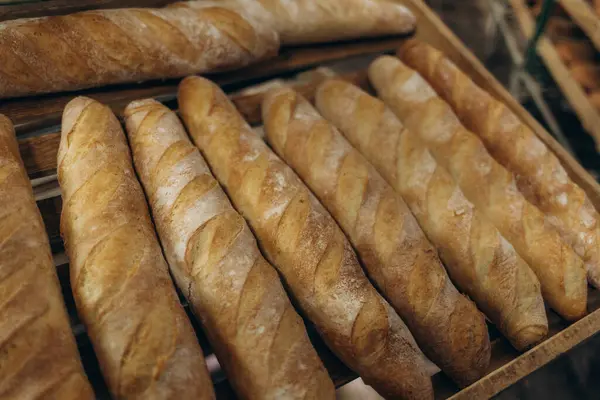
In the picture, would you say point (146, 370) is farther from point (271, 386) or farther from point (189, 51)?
point (189, 51)

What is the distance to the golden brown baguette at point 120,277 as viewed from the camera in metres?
0.97

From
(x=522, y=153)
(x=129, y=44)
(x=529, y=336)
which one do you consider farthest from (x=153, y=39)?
(x=529, y=336)

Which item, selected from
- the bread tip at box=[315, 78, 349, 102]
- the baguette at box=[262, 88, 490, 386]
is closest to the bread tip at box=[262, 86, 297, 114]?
the baguette at box=[262, 88, 490, 386]

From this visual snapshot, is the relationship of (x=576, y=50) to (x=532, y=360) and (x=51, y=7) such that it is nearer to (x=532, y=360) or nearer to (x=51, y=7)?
(x=532, y=360)

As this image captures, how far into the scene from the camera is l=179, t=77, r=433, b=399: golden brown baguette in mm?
1148

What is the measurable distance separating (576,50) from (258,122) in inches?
66.2

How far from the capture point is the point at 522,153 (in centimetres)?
165

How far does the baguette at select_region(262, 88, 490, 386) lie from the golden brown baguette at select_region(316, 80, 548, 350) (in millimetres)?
83

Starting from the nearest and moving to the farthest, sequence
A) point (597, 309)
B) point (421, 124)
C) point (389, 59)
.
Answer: point (597, 309)
point (421, 124)
point (389, 59)

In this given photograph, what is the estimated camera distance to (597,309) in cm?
136

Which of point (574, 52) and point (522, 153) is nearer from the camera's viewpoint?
point (522, 153)

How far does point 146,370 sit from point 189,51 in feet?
3.36

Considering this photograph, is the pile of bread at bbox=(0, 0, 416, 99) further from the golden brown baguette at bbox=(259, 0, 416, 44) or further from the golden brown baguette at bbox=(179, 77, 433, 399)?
the golden brown baguette at bbox=(179, 77, 433, 399)

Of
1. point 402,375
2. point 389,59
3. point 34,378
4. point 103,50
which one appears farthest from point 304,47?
point 34,378
